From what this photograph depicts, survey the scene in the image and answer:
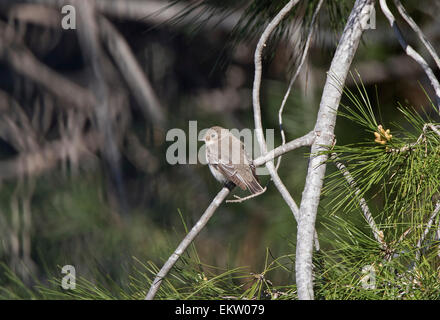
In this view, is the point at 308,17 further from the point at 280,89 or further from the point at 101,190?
the point at 101,190

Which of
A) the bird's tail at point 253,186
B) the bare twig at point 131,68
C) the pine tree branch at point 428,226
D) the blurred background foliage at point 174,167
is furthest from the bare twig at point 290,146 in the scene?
the bare twig at point 131,68

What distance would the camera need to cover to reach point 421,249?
3.99 feet

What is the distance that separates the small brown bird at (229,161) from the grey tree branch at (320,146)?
73 centimetres

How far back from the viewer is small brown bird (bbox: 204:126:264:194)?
228cm

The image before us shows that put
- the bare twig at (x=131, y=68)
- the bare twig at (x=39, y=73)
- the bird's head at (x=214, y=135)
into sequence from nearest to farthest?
the bird's head at (x=214, y=135)
the bare twig at (x=131, y=68)
the bare twig at (x=39, y=73)

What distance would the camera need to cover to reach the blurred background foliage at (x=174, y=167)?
9.20 ft

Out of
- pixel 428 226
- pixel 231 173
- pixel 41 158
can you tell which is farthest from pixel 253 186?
pixel 41 158

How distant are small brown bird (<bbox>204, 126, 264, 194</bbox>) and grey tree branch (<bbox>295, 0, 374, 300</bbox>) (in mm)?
730

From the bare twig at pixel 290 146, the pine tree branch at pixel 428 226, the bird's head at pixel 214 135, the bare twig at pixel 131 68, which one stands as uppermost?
the bare twig at pixel 131 68

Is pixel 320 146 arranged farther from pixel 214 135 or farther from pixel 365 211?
pixel 214 135

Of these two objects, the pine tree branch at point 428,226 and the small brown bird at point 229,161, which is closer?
the pine tree branch at point 428,226

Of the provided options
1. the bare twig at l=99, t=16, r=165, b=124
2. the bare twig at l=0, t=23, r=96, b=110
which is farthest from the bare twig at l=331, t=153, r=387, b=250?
the bare twig at l=0, t=23, r=96, b=110

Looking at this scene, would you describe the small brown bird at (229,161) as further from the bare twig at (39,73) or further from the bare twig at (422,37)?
the bare twig at (39,73)

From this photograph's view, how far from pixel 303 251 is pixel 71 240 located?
8.35ft
